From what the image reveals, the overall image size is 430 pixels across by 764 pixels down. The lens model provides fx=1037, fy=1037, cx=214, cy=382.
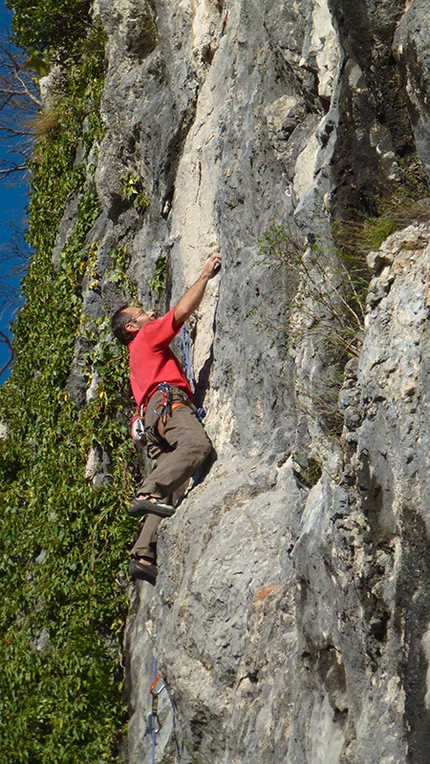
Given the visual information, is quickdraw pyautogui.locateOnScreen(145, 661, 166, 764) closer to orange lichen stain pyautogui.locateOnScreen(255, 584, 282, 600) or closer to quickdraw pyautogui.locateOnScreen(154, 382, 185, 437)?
quickdraw pyautogui.locateOnScreen(154, 382, 185, 437)

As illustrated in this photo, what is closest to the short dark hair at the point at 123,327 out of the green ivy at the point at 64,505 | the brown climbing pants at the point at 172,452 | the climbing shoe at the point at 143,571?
the brown climbing pants at the point at 172,452

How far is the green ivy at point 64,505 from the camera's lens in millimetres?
8367

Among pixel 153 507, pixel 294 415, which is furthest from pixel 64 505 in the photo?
pixel 294 415

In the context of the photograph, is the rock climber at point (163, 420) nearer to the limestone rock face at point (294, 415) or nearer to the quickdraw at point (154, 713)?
the limestone rock face at point (294, 415)

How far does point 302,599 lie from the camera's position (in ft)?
16.2

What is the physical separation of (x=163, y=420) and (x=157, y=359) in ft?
1.60

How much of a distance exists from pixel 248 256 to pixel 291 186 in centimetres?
56

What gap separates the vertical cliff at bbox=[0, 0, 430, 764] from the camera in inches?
168

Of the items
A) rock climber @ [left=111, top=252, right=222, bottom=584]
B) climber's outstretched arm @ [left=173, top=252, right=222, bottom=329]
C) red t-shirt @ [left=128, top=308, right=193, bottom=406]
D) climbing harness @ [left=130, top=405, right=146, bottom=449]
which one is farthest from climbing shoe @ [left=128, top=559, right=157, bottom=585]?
climber's outstretched arm @ [left=173, top=252, right=222, bottom=329]

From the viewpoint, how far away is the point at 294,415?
5953 millimetres

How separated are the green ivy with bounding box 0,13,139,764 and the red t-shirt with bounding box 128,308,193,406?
72.7 inches

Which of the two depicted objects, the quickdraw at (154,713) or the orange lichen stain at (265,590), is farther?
the quickdraw at (154,713)

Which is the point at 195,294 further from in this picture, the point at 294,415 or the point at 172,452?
the point at 294,415

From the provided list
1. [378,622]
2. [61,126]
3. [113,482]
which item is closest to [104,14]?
[61,126]
